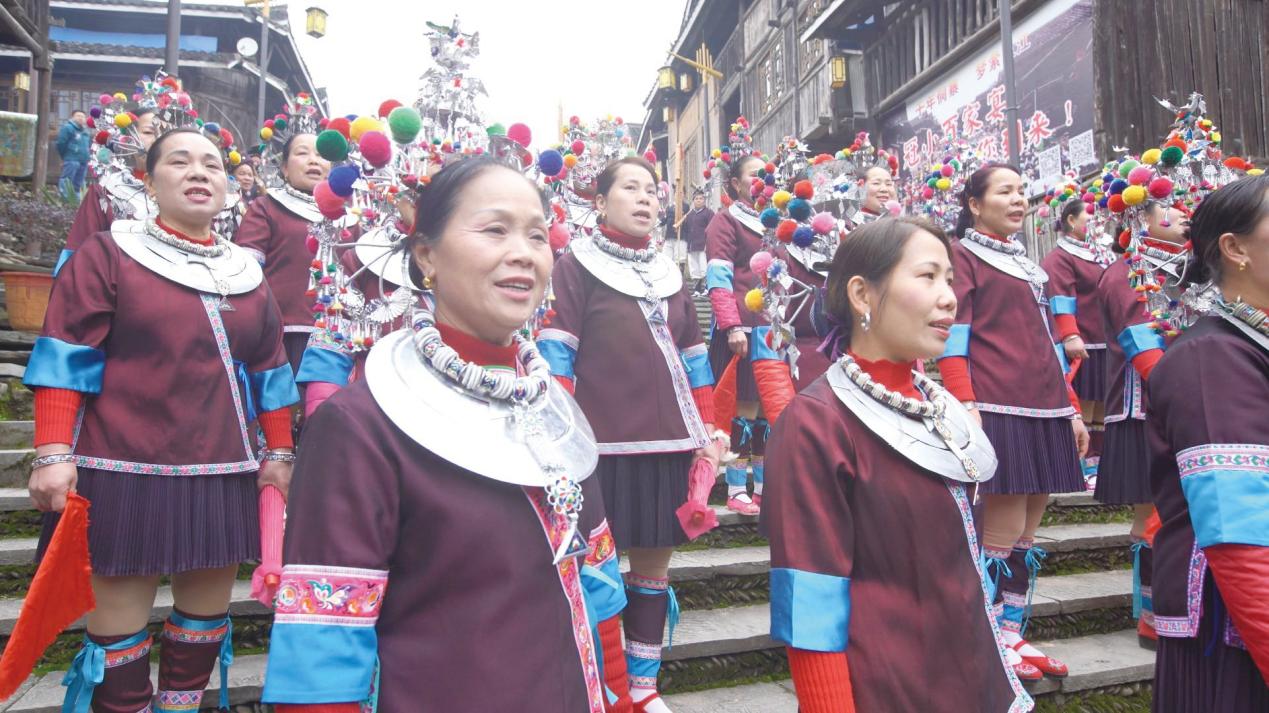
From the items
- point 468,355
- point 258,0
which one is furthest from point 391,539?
point 258,0

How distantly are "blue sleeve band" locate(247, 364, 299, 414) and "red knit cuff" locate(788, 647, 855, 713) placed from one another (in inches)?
76.4

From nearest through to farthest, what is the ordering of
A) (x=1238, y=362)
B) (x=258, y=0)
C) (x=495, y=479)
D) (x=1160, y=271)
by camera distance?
(x=495, y=479), (x=1238, y=362), (x=1160, y=271), (x=258, y=0)

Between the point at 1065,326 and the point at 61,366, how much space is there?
4548mm

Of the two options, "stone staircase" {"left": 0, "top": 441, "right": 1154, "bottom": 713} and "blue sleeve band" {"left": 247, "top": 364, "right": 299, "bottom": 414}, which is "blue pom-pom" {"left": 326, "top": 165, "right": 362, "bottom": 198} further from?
"stone staircase" {"left": 0, "top": 441, "right": 1154, "bottom": 713}

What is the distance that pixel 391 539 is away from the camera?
4.42 ft

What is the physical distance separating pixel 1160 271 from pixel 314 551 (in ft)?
8.24

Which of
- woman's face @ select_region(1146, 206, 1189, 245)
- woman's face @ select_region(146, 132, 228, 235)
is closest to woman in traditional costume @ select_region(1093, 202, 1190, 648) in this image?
woman's face @ select_region(1146, 206, 1189, 245)

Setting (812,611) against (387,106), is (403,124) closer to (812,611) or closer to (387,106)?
(387,106)

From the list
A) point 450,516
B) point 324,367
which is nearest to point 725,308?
point 324,367

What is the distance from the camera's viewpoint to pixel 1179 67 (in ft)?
27.0

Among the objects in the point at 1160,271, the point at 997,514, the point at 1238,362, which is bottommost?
the point at 997,514

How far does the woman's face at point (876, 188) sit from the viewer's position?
4.09 metres

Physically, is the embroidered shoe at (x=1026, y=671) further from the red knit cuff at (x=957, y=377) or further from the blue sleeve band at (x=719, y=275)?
the blue sleeve band at (x=719, y=275)

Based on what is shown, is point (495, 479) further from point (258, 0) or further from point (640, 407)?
point (258, 0)
